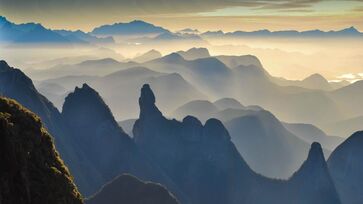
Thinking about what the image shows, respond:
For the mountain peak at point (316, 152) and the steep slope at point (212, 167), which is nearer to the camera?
the mountain peak at point (316, 152)

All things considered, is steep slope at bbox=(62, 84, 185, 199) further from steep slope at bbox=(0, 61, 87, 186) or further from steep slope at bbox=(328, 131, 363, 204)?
steep slope at bbox=(328, 131, 363, 204)

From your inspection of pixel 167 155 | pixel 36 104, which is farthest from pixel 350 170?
pixel 36 104

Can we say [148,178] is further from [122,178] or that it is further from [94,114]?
[122,178]

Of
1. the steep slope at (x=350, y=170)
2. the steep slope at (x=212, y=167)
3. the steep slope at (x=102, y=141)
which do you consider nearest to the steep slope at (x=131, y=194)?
the steep slope at (x=102, y=141)

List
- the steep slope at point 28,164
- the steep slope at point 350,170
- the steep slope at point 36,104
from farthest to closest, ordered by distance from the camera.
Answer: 1. the steep slope at point 350,170
2. the steep slope at point 36,104
3. the steep slope at point 28,164

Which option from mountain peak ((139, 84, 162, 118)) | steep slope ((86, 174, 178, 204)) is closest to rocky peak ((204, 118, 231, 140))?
mountain peak ((139, 84, 162, 118))

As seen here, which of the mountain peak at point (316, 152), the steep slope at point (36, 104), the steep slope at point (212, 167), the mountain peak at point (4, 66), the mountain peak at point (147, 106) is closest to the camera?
the steep slope at point (36, 104)

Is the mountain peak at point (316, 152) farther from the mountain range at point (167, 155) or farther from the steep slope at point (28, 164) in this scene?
the steep slope at point (28, 164)
